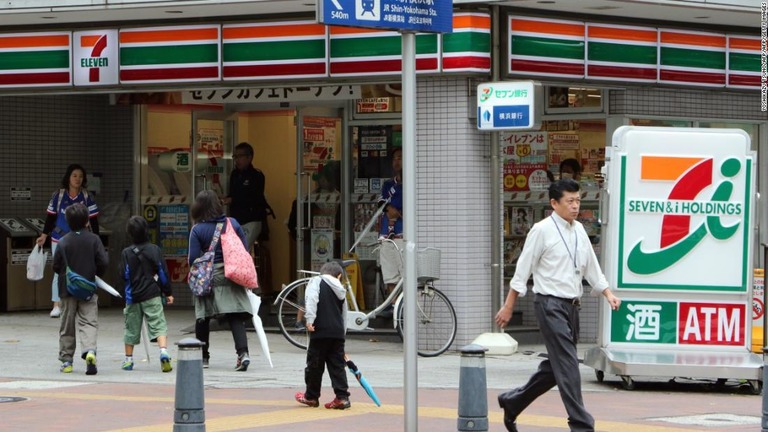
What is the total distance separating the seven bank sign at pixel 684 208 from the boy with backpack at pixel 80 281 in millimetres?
5113

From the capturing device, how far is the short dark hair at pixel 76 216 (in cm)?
1406

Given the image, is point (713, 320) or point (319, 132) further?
point (319, 132)

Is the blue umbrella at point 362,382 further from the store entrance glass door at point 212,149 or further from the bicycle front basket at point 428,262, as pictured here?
the store entrance glass door at point 212,149

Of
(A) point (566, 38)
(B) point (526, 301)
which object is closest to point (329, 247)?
(B) point (526, 301)

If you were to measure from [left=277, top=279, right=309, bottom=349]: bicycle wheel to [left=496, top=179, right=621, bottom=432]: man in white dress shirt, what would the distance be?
19.8 ft

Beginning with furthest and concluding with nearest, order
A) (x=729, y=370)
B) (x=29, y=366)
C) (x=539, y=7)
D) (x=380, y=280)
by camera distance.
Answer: (x=380, y=280) → (x=539, y=7) → (x=29, y=366) → (x=729, y=370)

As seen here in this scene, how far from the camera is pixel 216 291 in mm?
14273

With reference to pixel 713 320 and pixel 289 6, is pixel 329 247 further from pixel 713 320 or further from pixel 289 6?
pixel 713 320

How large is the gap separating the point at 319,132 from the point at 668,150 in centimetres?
652

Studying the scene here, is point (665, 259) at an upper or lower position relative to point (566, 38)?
lower

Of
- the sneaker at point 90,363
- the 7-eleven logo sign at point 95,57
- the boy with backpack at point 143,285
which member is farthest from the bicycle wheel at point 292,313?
the 7-eleven logo sign at point 95,57

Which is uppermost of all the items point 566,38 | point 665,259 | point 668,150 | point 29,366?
point 566,38

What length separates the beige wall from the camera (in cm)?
1994

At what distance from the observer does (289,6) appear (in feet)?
53.7
